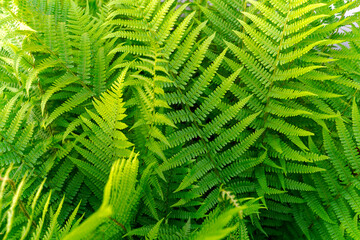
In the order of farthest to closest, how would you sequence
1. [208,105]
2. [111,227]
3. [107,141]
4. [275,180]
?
[275,180]
[208,105]
[107,141]
[111,227]

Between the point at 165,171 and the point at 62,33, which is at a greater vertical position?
the point at 62,33

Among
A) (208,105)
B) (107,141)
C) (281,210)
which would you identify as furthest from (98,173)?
(281,210)

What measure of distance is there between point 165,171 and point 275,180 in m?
0.47

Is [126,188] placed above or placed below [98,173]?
above

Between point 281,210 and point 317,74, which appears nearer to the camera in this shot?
point 317,74

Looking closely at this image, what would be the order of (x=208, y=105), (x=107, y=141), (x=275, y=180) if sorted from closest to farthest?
(x=107, y=141) < (x=208, y=105) < (x=275, y=180)

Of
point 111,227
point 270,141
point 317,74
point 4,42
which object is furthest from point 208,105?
point 4,42

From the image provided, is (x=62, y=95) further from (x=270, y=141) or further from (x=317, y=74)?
(x=317, y=74)

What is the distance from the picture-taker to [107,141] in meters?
0.93

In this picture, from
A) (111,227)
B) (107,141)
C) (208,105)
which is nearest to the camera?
(111,227)

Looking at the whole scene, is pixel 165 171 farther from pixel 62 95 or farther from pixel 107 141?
pixel 62 95

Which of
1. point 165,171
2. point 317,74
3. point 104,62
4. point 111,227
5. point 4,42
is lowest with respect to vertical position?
point 111,227

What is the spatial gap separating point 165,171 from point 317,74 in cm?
70

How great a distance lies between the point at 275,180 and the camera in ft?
3.78
